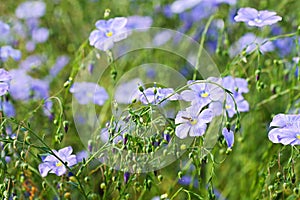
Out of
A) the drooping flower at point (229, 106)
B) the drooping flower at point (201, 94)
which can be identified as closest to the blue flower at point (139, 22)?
the drooping flower at point (229, 106)

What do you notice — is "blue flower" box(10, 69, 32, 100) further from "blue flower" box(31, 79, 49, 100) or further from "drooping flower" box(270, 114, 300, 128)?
"drooping flower" box(270, 114, 300, 128)

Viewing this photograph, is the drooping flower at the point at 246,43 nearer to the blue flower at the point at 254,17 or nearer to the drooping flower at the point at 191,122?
the blue flower at the point at 254,17

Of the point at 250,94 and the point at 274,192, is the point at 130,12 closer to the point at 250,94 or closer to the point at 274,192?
the point at 250,94

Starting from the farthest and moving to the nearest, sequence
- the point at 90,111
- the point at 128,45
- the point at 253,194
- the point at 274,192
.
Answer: the point at 128,45 → the point at 90,111 → the point at 253,194 → the point at 274,192

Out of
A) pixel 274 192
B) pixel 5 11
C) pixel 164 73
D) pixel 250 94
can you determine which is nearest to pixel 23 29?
pixel 5 11

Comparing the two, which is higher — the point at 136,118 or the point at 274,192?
the point at 136,118

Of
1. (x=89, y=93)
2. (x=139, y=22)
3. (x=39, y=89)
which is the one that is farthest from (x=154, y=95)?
(x=139, y=22)

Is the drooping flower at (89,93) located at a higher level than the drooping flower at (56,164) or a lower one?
higher
